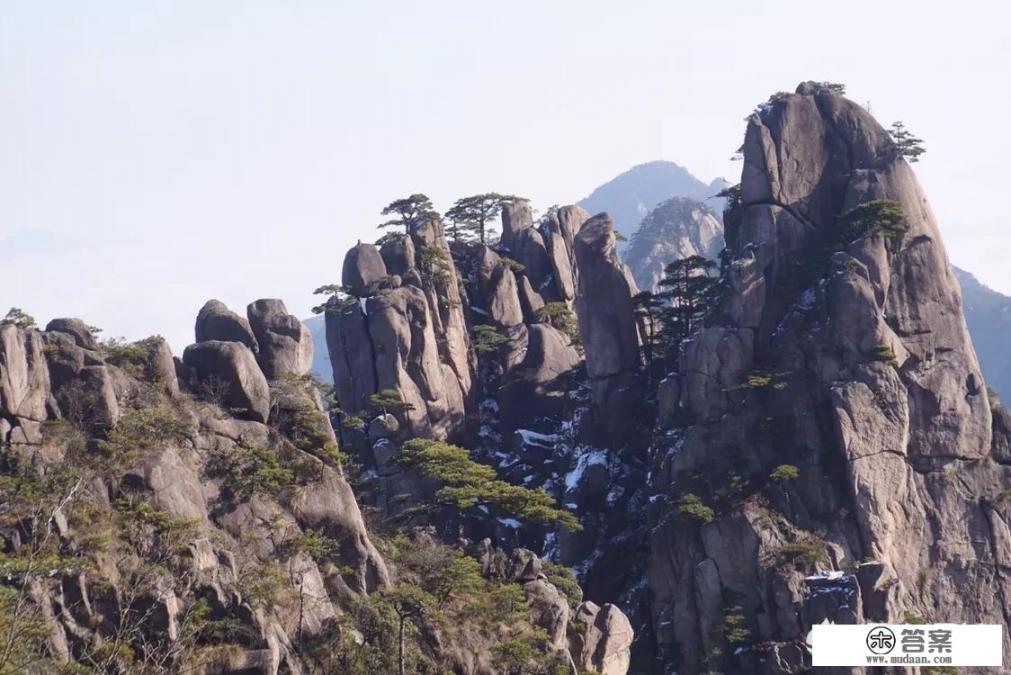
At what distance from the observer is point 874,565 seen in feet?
168

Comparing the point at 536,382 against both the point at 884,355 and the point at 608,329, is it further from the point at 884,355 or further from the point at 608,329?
the point at 884,355

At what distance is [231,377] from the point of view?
43844mm

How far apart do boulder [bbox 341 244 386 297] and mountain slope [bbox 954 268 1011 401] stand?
10236 cm

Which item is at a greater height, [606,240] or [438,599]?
[606,240]

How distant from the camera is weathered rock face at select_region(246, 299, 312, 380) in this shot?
1864 inches

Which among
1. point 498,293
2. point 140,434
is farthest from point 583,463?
point 140,434

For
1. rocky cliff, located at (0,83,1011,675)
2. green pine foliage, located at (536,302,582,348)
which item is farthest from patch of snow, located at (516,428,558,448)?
green pine foliage, located at (536,302,582,348)

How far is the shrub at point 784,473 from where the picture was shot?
5409cm

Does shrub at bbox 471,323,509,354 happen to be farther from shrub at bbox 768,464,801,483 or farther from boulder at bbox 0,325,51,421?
boulder at bbox 0,325,51,421

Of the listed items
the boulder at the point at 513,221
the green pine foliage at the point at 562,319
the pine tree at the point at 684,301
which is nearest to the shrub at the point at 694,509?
the pine tree at the point at 684,301

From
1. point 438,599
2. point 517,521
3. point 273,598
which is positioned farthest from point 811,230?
point 273,598

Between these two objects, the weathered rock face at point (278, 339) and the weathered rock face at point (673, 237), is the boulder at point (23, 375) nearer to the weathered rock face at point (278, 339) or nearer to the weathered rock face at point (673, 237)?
the weathered rock face at point (278, 339)

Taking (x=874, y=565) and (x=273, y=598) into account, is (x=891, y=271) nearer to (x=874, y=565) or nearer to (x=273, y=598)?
(x=874, y=565)

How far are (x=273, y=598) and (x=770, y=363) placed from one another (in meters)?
28.1
